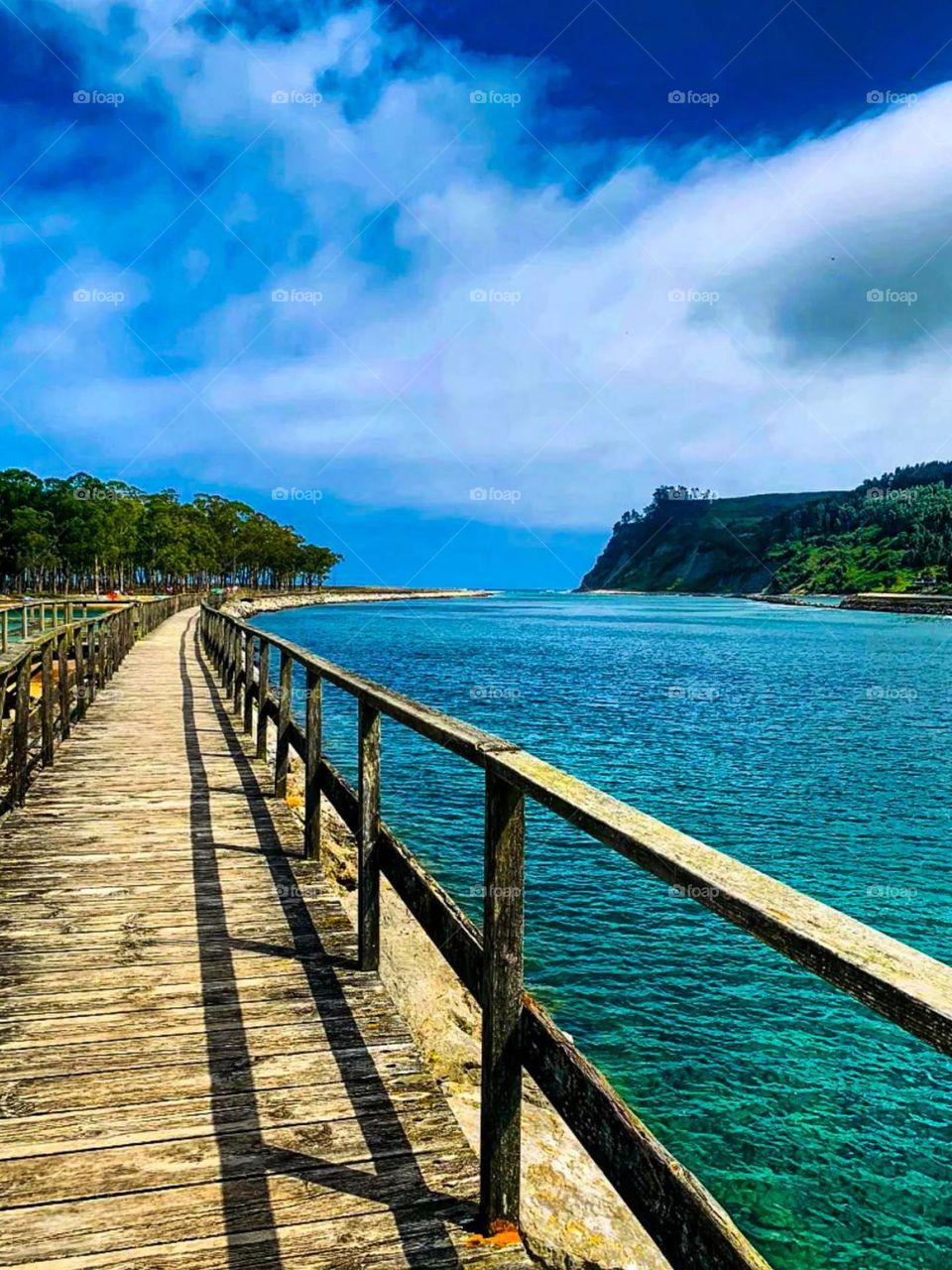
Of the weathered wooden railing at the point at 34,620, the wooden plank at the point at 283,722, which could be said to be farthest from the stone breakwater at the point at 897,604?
the wooden plank at the point at 283,722

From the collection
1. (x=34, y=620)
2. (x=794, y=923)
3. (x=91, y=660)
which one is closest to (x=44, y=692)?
(x=91, y=660)

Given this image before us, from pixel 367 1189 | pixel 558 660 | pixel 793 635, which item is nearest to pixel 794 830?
pixel 367 1189

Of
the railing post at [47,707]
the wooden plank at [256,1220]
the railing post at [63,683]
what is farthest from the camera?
the railing post at [63,683]

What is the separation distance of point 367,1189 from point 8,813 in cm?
568

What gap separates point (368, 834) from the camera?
4.23m

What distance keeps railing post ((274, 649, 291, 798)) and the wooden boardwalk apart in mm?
1620

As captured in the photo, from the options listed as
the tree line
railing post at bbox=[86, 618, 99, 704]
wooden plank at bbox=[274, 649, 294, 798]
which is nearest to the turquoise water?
wooden plank at bbox=[274, 649, 294, 798]

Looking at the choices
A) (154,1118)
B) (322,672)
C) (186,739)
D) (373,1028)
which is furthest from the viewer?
(186,739)

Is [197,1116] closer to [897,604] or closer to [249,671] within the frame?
[249,671]

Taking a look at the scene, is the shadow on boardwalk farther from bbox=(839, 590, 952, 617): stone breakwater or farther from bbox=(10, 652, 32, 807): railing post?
bbox=(839, 590, 952, 617): stone breakwater

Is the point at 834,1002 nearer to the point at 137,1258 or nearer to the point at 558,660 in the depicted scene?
the point at 137,1258

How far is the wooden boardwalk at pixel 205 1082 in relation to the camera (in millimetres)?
2545

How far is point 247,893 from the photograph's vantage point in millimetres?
5566

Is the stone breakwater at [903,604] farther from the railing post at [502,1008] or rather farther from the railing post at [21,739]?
the railing post at [502,1008]
